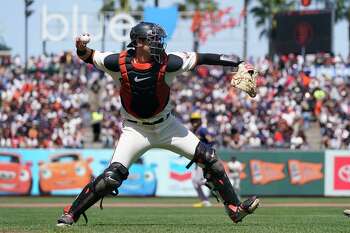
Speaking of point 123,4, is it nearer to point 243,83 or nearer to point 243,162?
point 243,162

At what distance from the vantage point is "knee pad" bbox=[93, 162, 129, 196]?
10.1 meters

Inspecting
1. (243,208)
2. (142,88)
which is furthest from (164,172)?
(142,88)

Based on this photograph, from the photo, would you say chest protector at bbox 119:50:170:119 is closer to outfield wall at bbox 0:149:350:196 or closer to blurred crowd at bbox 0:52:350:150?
outfield wall at bbox 0:149:350:196

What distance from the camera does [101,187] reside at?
1013 centimetres

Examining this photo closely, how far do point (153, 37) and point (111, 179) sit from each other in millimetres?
1595

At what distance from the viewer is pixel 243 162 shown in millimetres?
27484

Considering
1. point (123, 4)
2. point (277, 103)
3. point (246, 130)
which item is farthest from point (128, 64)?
point (123, 4)

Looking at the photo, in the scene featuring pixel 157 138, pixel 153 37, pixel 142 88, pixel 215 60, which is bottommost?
pixel 157 138

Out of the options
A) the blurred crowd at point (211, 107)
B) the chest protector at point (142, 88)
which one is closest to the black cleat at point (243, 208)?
the chest protector at point (142, 88)

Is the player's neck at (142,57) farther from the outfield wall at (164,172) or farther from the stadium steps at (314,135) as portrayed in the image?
the stadium steps at (314,135)

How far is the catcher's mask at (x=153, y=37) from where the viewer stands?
10125 millimetres

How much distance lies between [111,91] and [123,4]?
19332 mm

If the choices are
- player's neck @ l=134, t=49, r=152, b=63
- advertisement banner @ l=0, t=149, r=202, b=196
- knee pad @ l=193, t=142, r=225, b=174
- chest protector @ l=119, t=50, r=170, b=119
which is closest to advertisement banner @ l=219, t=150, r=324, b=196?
advertisement banner @ l=0, t=149, r=202, b=196

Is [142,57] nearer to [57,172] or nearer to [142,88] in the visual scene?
[142,88]
